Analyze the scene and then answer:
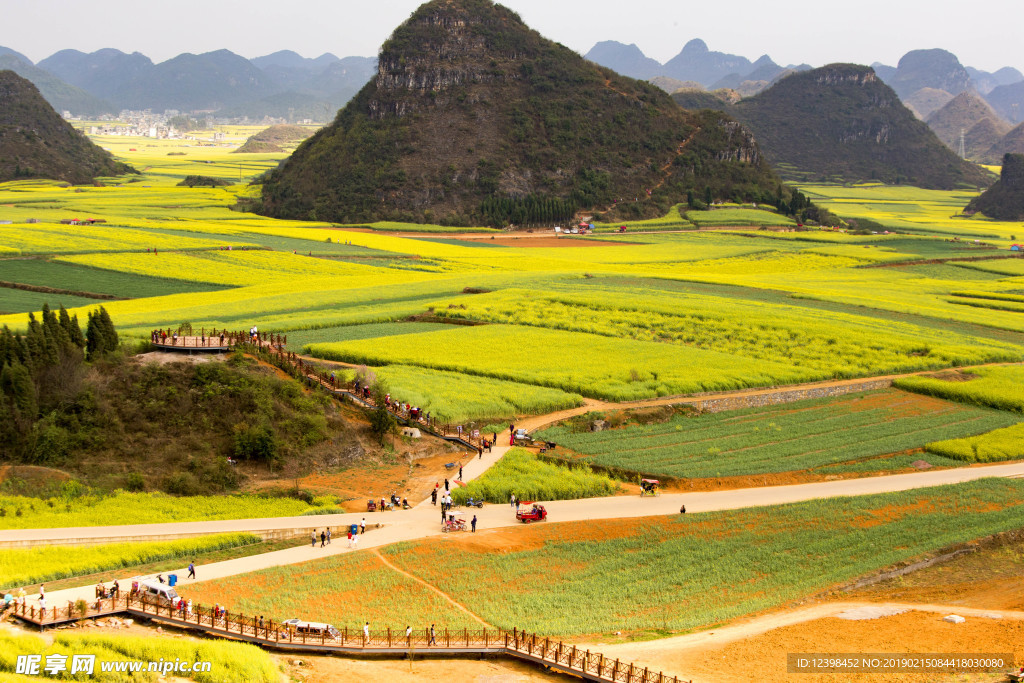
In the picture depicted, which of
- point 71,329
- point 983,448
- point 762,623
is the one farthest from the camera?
point 983,448

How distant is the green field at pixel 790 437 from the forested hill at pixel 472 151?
11475cm

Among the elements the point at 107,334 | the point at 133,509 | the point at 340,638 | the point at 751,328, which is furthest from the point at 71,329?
the point at 751,328

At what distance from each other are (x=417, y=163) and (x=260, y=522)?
14533 centimetres

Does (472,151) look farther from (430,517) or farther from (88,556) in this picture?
(88,556)

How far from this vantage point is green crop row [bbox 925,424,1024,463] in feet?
176

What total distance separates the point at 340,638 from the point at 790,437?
3268 cm

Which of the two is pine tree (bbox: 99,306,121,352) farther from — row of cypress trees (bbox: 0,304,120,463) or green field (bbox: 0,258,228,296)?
green field (bbox: 0,258,228,296)

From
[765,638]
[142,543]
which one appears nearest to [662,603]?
[765,638]

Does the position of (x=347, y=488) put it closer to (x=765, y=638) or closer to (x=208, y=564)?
(x=208, y=564)

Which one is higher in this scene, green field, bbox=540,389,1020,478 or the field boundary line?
green field, bbox=540,389,1020,478

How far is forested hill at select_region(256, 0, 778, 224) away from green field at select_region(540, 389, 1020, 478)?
114753 mm

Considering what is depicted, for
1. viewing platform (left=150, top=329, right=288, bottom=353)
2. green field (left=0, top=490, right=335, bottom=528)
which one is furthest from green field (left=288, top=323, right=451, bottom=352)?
green field (left=0, top=490, right=335, bottom=528)

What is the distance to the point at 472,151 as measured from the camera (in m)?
183

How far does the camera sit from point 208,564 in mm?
35281
